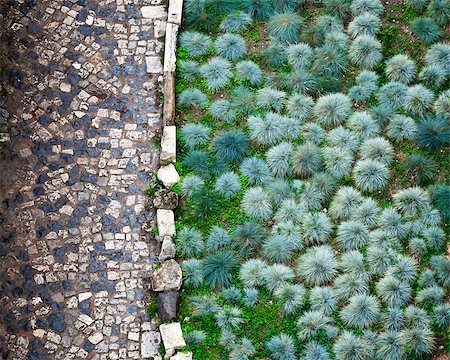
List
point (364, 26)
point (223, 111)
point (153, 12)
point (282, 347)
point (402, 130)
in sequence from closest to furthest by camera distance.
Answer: point (282, 347)
point (402, 130)
point (223, 111)
point (364, 26)
point (153, 12)

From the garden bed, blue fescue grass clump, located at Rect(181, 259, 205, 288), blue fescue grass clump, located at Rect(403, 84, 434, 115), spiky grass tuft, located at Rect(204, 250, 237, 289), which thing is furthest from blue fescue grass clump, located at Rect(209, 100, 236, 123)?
blue fescue grass clump, located at Rect(403, 84, 434, 115)

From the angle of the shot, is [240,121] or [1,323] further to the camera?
[240,121]

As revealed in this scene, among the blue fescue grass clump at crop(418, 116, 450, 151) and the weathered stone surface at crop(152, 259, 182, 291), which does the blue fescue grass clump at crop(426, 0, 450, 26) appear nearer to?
the blue fescue grass clump at crop(418, 116, 450, 151)

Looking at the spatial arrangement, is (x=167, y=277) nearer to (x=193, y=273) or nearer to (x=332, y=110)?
(x=193, y=273)

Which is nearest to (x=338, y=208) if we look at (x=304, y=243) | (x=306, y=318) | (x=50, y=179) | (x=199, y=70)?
(x=304, y=243)

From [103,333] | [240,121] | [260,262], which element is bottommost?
[103,333]

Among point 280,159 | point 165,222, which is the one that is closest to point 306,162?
point 280,159

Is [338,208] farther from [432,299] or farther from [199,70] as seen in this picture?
[199,70]
